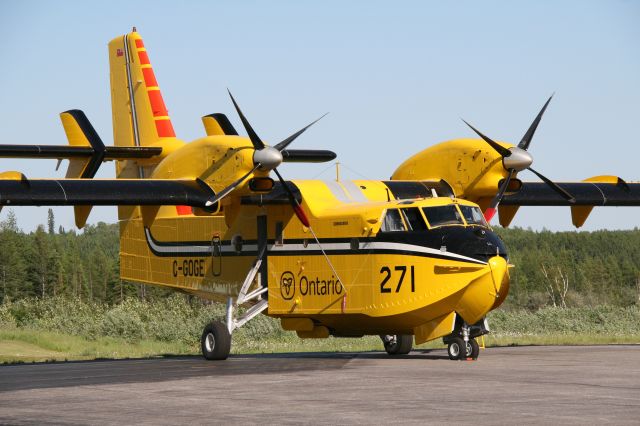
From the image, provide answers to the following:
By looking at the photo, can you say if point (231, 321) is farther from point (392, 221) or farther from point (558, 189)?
point (558, 189)

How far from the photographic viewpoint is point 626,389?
15.0 meters

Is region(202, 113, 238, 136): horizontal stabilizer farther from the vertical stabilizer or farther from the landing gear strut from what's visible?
the landing gear strut

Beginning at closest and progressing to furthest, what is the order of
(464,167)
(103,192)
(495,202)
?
(103,192) < (495,202) < (464,167)

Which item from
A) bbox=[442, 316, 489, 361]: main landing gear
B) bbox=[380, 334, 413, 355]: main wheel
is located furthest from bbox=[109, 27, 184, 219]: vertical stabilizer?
bbox=[442, 316, 489, 361]: main landing gear

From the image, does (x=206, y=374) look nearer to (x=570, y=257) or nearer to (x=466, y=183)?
(x=466, y=183)

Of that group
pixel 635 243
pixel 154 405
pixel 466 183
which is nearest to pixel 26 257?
pixel 635 243

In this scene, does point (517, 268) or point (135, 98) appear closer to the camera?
point (135, 98)

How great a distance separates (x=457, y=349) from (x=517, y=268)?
6530 cm

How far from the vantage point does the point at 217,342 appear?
2286cm

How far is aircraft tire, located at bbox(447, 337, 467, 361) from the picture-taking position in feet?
67.7

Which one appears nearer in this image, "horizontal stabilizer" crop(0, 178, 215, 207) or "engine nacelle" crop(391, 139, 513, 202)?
"horizontal stabilizer" crop(0, 178, 215, 207)

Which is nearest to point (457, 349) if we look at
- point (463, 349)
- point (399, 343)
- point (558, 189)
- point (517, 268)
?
point (463, 349)

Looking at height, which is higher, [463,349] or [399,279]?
[399,279]

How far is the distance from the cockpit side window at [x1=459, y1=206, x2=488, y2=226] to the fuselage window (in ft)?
0.51
